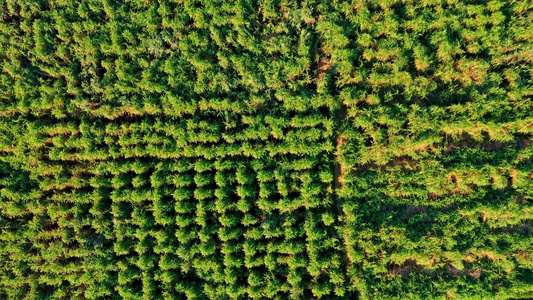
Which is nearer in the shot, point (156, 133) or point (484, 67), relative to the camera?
point (484, 67)

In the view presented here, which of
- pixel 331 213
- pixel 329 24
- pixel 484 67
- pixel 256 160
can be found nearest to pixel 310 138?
pixel 256 160

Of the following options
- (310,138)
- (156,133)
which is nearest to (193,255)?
(156,133)

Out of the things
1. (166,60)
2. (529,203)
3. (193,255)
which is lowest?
(193,255)

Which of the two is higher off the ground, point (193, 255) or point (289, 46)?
point (289, 46)

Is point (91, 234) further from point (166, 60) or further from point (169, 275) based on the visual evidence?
point (166, 60)

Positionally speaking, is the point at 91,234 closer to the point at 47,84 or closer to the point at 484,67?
the point at 47,84

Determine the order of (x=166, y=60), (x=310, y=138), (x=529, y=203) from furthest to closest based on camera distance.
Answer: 1. (x=166, y=60)
2. (x=310, y=138)
3. (x=529, y=203)

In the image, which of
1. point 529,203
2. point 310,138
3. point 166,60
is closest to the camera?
point 529,203
